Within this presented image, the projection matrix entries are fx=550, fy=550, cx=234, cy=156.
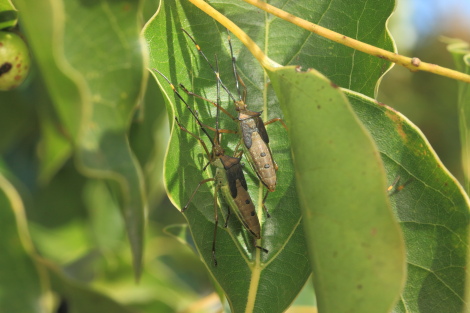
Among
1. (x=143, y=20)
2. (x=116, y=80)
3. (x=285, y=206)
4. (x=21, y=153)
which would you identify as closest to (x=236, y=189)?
(x=285, y=206)

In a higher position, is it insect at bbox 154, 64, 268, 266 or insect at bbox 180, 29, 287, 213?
insect at bbox 180, 29, 287, 213

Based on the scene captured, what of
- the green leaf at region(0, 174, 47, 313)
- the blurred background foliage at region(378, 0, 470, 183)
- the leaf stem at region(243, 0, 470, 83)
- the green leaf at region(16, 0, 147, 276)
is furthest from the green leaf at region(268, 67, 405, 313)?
the blurred background foliage at region(378, 0, 470, 183)

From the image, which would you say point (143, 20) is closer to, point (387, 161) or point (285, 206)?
point (285, 206)

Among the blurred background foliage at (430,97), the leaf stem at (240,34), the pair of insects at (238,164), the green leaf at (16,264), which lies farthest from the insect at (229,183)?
the blurred background foliage at (430,97)

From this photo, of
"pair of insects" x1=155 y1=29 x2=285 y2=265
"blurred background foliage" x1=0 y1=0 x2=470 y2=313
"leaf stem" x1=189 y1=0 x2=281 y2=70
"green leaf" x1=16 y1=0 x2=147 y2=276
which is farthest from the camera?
"blurred background foliage" x1=0 y1=0 x2=470 y2=313

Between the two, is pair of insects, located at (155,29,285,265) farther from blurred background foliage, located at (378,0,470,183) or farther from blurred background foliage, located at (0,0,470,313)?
blurred background foliage, located at (378,0,470,183)

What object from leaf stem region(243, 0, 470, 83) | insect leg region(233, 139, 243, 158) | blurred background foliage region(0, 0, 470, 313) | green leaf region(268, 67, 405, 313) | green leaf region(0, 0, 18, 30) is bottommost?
blurred background foliage region(0, 0, 470, 313)

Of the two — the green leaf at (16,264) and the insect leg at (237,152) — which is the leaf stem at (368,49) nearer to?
the insect leg at (237,152)
